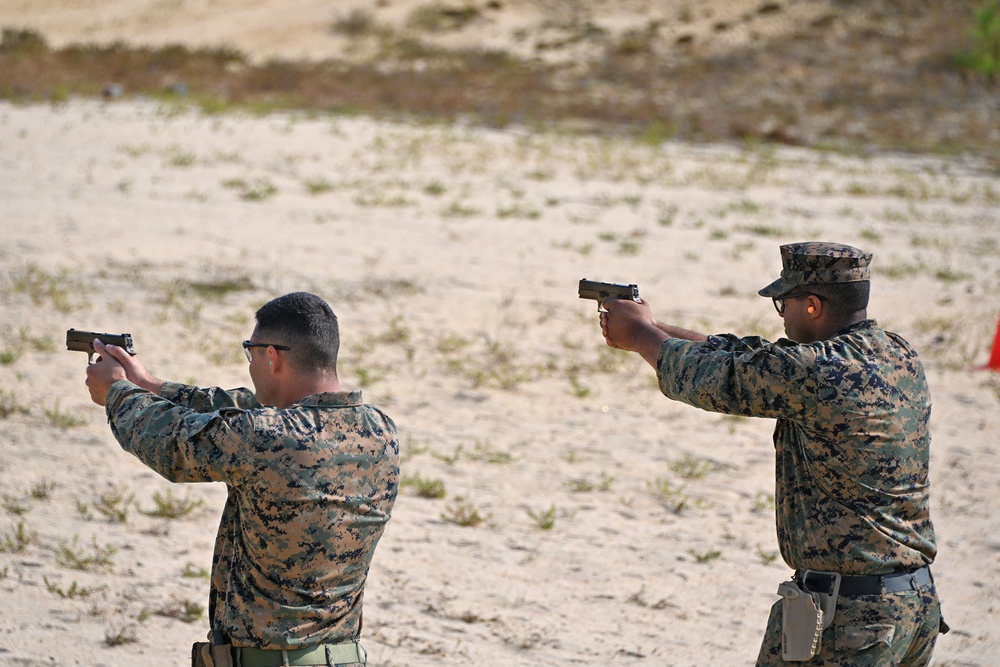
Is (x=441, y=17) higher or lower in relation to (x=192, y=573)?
higher

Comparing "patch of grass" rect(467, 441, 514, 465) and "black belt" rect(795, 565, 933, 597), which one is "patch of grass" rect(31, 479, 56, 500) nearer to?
"patch of grass" rect(467, 441, 514, 465)

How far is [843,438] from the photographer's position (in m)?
2.94

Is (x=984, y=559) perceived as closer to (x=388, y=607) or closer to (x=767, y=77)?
(x=388, y=607)

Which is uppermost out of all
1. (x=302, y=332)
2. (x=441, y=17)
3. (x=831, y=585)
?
(x=441, y=17)

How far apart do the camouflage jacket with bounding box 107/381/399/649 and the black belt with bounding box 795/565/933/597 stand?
3.77 ft

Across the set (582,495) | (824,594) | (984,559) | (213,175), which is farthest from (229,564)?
(213,175)

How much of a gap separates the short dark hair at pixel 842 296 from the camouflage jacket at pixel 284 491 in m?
1.19

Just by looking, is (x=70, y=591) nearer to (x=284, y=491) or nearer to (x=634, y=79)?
(x=284, y=491)

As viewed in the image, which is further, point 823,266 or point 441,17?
point 441,17

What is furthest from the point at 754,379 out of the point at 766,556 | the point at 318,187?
the point at 318,187

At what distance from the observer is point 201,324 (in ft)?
27.0

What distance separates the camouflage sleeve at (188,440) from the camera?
8.49 feet

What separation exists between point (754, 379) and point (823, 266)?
14.5 inches

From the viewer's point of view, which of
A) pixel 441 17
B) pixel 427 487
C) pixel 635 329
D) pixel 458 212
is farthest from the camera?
pixel 441 17
